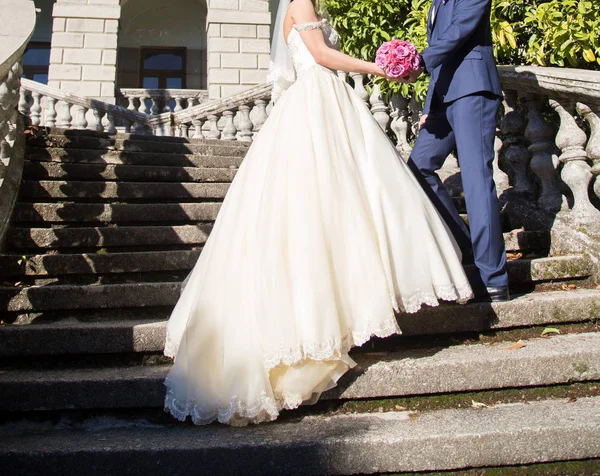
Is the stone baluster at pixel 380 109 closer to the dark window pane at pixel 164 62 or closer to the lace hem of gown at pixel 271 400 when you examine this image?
the lace hem of gown at pixel 271 400

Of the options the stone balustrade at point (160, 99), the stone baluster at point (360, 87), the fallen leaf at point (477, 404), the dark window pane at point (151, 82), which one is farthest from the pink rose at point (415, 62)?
the dark window pane at point (151, 82)

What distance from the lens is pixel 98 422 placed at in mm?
2223

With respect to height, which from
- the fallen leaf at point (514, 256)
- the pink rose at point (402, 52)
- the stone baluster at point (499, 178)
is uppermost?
the pink rose at point (402, 52)

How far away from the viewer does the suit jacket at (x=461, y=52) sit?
2699mm

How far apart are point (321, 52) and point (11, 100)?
3207 mm

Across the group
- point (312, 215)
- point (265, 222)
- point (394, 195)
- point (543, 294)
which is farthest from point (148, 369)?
point (543, 294)

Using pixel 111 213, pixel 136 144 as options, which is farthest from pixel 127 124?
pixel 111 213

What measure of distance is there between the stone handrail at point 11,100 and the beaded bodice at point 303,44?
1.68 m


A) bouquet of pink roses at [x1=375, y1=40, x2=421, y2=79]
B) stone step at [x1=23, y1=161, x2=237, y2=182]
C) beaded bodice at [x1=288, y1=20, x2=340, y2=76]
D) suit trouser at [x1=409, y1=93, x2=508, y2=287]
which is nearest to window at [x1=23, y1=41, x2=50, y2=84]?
stone step at [x1=23, y1=161, x2=237, y2=182]

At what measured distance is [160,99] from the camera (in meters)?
11.6

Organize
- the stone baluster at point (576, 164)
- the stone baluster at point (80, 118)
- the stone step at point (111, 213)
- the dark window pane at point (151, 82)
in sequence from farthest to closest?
1. the dark window pane at point (151, 82)
2. the stone baluster at point (80, 118)
3. the stone step at point (111, 213)
4. the stone baluster at point (576, 164)

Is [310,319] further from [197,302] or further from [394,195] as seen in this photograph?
[394,195]

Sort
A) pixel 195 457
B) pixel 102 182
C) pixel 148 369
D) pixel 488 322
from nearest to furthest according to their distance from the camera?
pixel 195 457, pixel 148 369, pixel 488 322, pixel 102 182

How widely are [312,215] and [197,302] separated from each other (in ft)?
1.98
